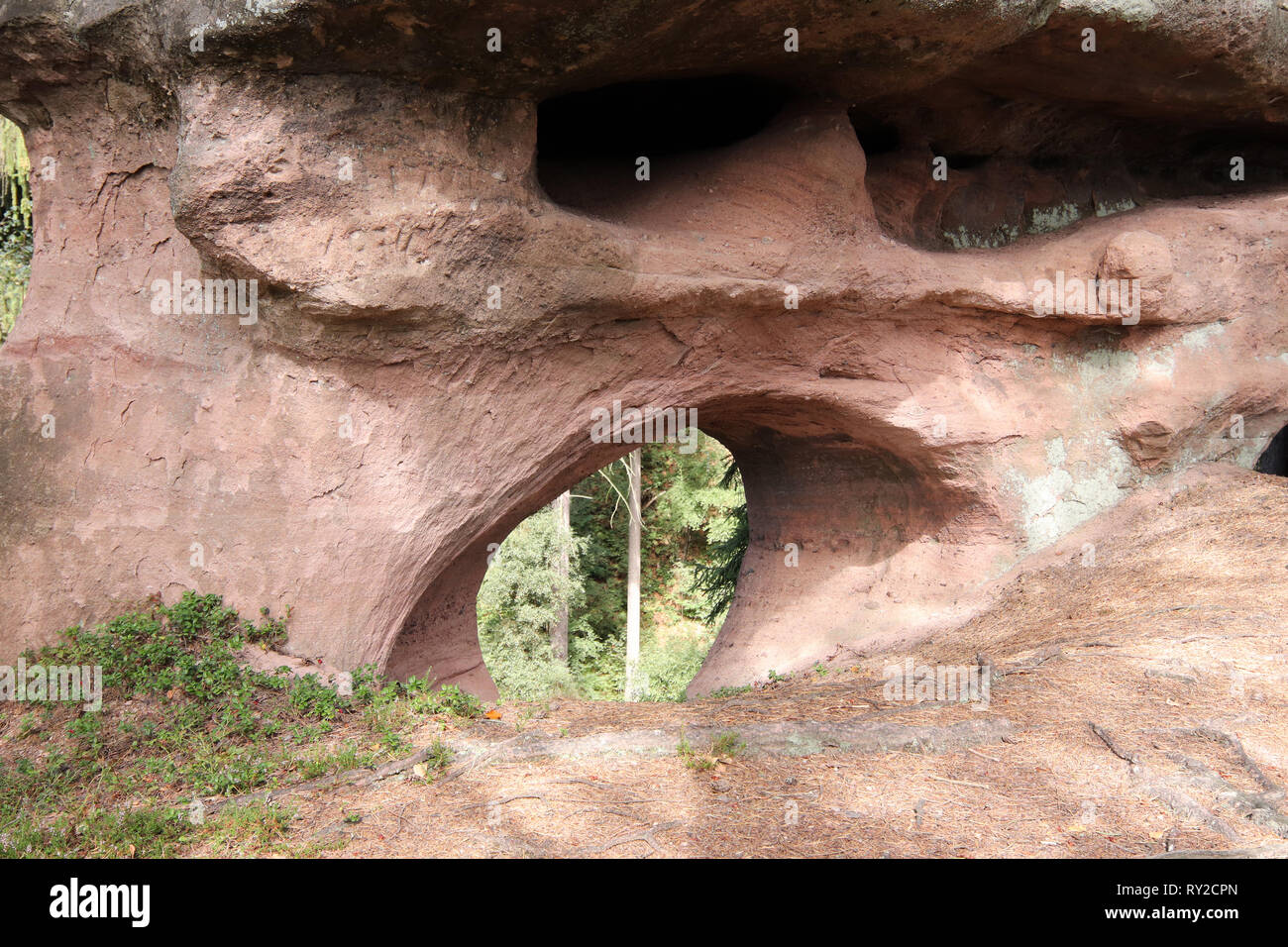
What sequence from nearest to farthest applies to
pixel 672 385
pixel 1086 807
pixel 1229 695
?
pixel 1086 807 → pixel 1229 695 → pixel 672 385

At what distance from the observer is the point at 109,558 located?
17.8ft

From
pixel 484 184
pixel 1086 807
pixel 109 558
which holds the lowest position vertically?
pixel 1086 807

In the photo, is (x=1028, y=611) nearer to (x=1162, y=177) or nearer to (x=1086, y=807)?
(x=1086, y=807)

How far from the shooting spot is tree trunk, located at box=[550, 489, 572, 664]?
18.3m

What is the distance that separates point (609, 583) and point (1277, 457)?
1352 cm

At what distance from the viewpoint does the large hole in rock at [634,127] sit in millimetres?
6711

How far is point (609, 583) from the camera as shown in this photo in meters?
20.8

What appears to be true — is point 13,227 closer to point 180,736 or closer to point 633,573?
point 633,573

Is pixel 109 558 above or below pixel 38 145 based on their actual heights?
below

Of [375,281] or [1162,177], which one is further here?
[1162,177]

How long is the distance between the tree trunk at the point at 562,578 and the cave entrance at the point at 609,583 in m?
0.02

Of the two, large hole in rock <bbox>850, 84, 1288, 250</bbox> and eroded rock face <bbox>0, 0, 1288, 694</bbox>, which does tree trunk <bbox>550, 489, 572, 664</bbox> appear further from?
large hole in rock <bbox>850, 84, 1288, 250</bbox>

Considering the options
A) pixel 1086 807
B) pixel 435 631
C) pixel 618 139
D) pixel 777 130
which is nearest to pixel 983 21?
pixel 777 130

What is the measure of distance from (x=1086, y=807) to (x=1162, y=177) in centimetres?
660
